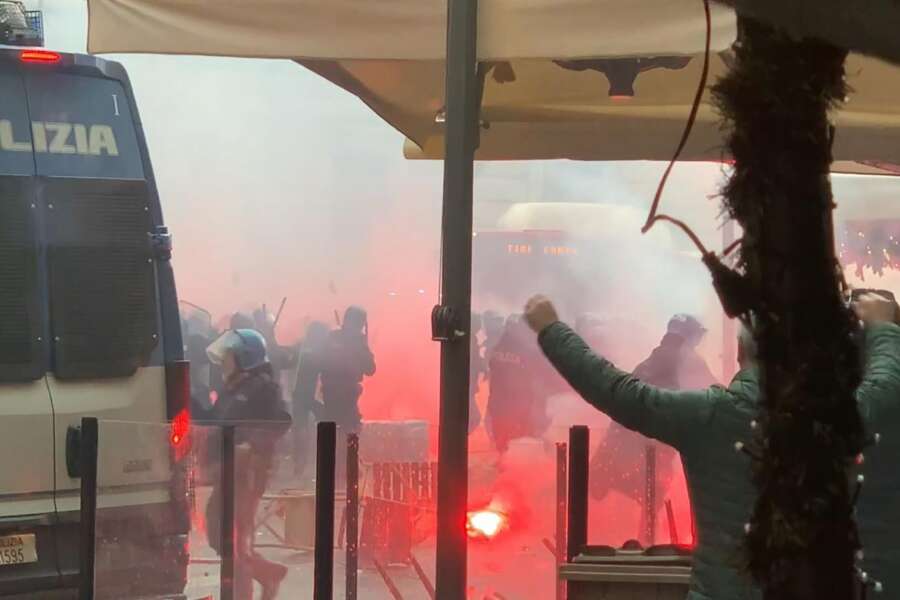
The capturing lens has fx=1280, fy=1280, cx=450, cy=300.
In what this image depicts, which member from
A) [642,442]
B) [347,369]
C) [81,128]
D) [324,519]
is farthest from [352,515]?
[347,369]

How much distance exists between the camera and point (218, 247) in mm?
12477

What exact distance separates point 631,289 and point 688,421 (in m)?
11.2

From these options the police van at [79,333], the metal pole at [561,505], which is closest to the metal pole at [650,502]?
the metal pole at [561,505]

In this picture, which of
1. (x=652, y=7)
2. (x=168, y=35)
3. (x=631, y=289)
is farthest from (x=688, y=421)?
(x=631, y=289)

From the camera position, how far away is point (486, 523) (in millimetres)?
8484

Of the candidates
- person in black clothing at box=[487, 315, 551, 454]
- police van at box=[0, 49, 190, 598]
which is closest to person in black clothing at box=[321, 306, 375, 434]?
person in black clothing at box=[487, 315, 551, 454]

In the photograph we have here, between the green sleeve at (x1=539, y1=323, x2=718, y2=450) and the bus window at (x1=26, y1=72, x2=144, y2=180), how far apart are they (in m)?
3.62

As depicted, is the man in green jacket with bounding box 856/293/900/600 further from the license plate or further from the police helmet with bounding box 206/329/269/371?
the police helmet with bounding box 206/329/269/371

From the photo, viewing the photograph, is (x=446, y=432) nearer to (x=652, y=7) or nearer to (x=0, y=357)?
(x=652, y=7)

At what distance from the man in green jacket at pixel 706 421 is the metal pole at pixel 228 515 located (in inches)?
157

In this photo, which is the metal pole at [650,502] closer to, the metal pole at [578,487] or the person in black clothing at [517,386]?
the metal pole at [578,487]

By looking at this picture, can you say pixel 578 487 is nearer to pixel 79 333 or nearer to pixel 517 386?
pixel 79 333

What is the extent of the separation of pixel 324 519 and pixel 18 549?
155 centimetres

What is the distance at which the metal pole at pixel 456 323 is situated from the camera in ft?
12.6
